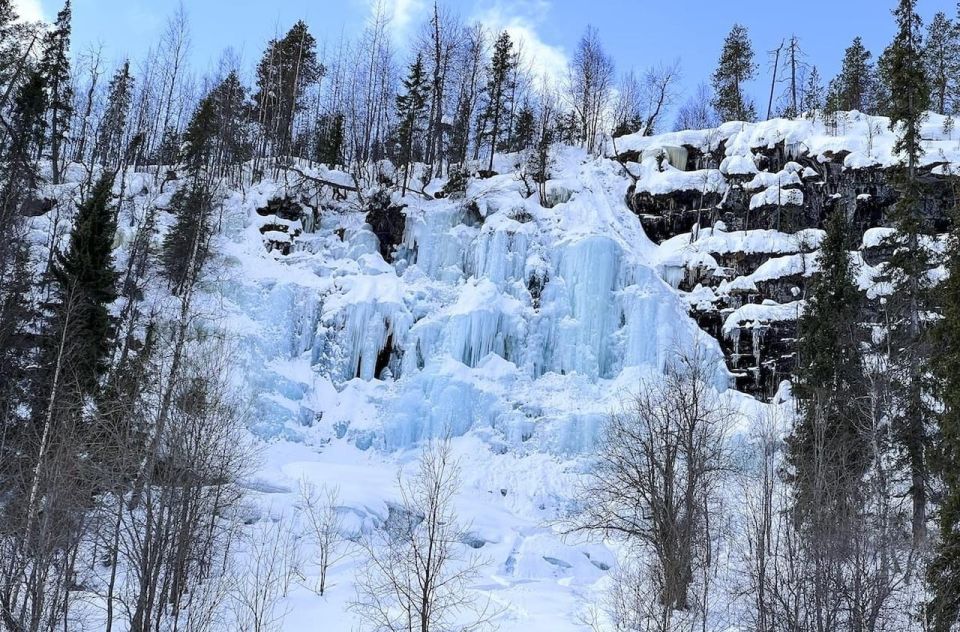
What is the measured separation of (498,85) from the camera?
3697 centimetres

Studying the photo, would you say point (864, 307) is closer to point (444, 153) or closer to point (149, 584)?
point (149, 584)

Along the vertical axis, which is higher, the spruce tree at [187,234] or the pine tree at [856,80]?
the pine tree at [856,80]

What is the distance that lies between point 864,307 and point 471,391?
1323 centimetres

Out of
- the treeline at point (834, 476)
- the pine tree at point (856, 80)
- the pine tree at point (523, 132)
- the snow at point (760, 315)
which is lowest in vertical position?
the treeline at point (834, 476)

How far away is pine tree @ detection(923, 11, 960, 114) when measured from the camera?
37.0 metres

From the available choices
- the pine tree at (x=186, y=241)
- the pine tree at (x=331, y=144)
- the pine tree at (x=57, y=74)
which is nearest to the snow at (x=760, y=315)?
the pine tree at (x=186, y=241)

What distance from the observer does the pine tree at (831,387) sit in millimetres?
16312

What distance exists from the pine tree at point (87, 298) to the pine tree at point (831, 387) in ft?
59.1

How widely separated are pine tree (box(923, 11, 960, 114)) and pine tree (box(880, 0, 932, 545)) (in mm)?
21722

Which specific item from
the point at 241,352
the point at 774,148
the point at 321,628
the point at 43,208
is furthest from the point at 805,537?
the point at 43,208

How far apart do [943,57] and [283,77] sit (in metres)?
39.9

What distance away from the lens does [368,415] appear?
72.0 feet

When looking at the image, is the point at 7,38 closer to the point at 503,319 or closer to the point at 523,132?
the point at 503,319

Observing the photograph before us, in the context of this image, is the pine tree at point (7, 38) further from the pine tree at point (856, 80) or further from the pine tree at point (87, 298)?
the pine tree at point (856, 80)
